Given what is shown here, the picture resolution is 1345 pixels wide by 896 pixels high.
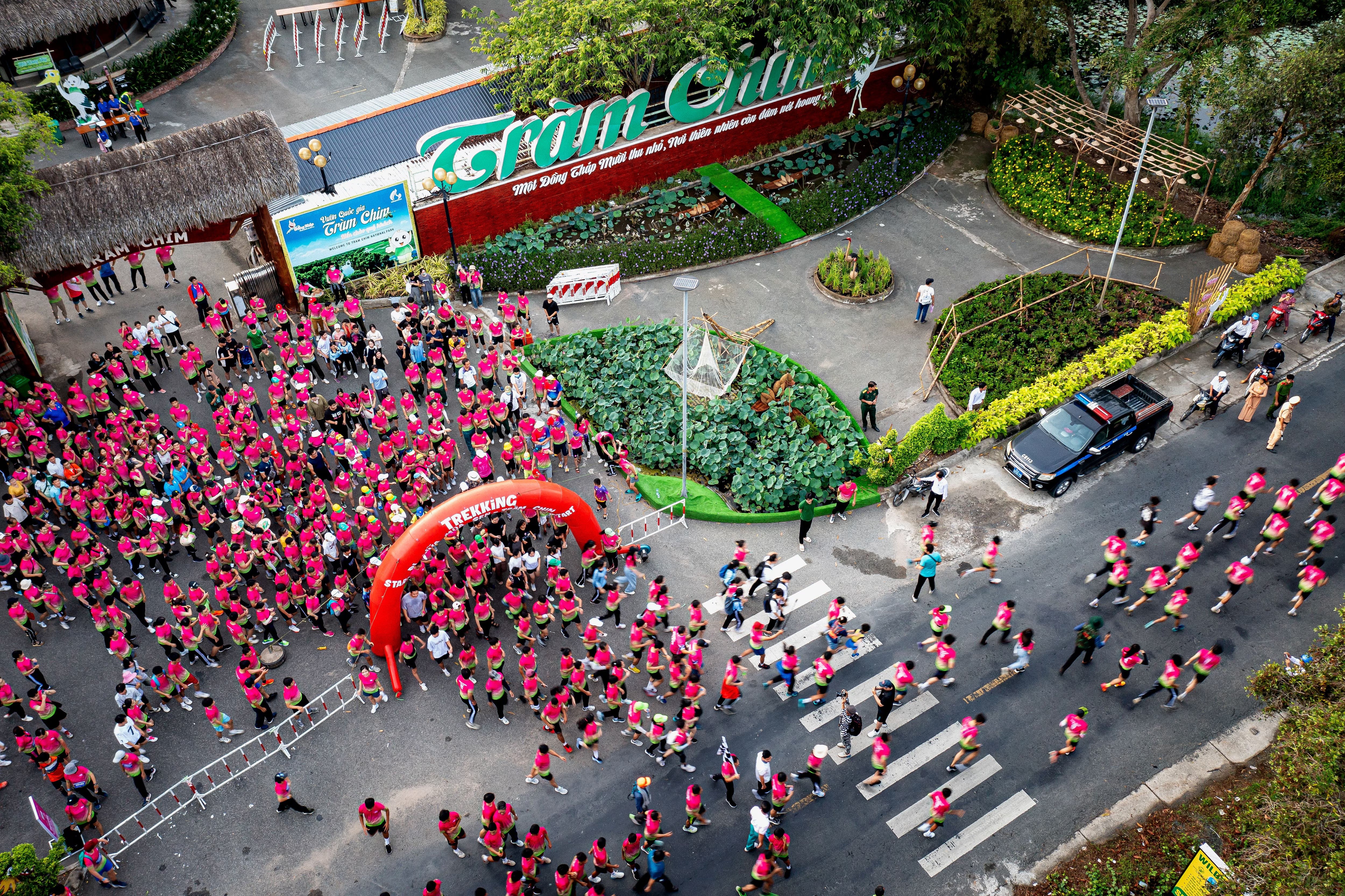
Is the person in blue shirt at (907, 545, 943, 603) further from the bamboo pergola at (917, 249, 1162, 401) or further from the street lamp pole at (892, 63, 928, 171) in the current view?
the street lamp pole at (892, 63, 928, 171)

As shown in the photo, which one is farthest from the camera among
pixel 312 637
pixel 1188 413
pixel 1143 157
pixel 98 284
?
pixel 98 284

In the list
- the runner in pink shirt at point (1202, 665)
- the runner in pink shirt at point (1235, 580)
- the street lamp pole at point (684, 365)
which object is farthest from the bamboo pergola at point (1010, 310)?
the runner in pink shirt at point (1202, 665)

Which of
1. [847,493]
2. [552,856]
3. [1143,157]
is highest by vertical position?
[1143,157]

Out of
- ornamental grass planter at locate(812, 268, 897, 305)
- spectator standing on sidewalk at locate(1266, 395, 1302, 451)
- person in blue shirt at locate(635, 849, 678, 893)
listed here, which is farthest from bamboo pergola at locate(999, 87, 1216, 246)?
person in blue shirt at locate(635, 849, 678, 893)

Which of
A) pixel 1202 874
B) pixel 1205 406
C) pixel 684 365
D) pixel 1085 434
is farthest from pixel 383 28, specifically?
pixel 1202 874

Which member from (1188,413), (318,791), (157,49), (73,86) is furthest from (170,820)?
(157,49)

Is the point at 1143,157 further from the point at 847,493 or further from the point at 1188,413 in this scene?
the point at 847,493
